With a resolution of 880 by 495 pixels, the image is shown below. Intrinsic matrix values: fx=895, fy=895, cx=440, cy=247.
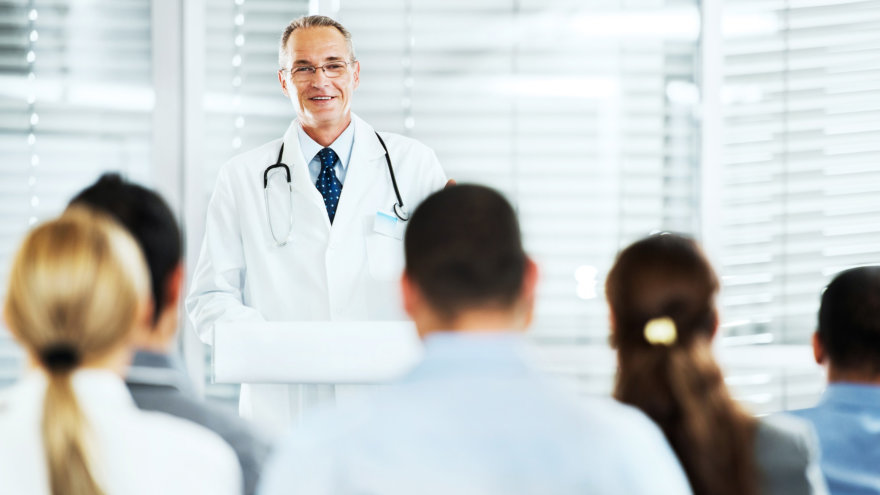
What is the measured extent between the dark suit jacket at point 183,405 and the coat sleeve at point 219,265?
3.47 ft

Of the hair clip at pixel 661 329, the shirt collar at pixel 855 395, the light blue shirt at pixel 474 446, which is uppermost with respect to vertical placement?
the hair clip at pixel 661 329

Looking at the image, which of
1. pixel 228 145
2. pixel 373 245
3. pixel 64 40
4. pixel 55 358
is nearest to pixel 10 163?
pixel 64 40

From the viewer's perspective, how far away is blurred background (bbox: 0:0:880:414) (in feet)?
9.98

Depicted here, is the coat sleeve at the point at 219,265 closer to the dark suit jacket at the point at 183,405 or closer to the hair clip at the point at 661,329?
the dark suit jacket at the point at 183,405

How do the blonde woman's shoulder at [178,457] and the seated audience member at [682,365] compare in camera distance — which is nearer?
the blonde woman's shoulder at [178,457]

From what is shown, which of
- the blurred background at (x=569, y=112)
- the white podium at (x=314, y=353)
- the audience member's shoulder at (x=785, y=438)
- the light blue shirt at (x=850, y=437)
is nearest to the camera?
the audience member's shoulder at (x=785, y=438)

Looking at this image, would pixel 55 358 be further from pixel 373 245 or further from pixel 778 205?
pixel 778 205

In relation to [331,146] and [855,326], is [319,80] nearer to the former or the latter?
[331,146]

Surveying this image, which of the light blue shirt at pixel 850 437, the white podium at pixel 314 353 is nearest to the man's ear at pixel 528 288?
the white podium at pixel 314 353

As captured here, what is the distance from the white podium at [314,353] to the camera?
1446mm

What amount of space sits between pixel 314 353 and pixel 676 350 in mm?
577

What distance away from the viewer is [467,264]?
0.90 meters

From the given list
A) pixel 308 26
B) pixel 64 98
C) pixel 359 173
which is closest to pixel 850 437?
pixel 359 173

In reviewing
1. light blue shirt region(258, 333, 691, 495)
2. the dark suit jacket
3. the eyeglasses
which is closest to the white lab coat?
the eyeglasses
